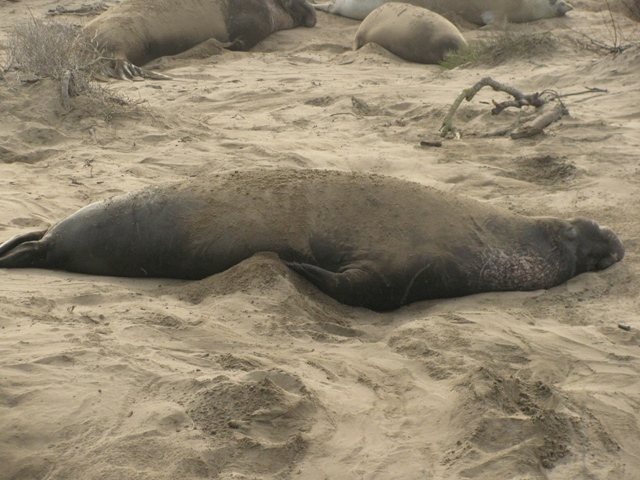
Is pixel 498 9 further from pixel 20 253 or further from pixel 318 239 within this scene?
pixel 20 253

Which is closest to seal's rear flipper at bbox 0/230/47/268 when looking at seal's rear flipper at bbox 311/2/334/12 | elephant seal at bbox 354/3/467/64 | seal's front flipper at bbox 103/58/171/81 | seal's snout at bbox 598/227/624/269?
seal's snout at bbox 598/227/624/269

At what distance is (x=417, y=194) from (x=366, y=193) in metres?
0.29

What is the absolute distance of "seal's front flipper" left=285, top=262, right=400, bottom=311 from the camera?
4.41m

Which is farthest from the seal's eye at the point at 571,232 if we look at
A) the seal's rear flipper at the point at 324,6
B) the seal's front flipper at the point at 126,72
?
the seal's rear flipper at the point at 324,6

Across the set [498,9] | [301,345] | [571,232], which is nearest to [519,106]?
[571,232]

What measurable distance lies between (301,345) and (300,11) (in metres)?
10.1

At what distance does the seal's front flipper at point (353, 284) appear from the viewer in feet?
14.5

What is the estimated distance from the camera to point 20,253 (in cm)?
460

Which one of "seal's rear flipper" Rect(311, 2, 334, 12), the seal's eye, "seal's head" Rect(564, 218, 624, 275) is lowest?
"seal's rear flipper" Rect(311, 2, 334, 12)

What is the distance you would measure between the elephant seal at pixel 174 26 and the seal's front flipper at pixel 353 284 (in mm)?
5875

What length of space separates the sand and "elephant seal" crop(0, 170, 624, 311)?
4.2 inches

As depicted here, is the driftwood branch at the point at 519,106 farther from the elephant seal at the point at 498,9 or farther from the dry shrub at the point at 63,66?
the elephant seal at the point at 498,9

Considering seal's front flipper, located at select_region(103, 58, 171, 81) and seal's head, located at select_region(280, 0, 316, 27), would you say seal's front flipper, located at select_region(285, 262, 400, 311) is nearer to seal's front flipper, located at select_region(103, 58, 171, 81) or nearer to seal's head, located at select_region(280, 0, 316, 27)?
seal's front flipper, located at select_region(103, 58, 171, 81)

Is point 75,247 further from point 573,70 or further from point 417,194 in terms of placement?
point 573,70
